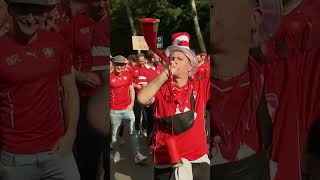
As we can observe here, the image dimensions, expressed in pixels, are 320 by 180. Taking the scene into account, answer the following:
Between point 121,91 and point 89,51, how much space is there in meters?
3.85

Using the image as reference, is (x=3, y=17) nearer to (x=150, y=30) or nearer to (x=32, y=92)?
(x=32, y=92)

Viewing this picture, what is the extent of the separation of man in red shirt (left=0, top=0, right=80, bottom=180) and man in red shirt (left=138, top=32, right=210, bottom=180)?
104cm

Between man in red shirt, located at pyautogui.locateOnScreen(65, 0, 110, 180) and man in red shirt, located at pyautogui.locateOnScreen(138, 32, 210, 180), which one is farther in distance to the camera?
man in red shirt, located at pyautogui.locateOnScreen(138, 32, 210, 180)

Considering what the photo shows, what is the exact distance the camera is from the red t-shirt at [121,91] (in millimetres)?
6395

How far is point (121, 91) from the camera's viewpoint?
21.1 feet

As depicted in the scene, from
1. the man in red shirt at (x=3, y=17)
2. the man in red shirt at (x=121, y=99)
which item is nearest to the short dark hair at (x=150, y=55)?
the man in red shirt at (x=121, y=99)

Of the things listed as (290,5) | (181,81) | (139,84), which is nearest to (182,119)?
(181,81)

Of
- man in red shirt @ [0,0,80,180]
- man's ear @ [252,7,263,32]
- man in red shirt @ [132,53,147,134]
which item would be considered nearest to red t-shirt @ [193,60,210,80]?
man's ear @ [252,7,263,32]

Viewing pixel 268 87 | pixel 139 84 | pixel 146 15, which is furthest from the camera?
pixel 146 15

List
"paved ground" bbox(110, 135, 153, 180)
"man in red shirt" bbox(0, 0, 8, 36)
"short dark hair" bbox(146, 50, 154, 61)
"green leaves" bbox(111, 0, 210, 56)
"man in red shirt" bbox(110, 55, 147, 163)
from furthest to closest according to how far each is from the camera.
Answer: "man in red shirt" bbox(110, 55, 147, 163)
"paved ground" bbox(110, 135, 153, 180)
"short dark hair" bbox(146, 50, 154, 61)
"green leaves" bbox(111, 0, 210, 56)
"man in red shirt" bbox(0, 0, 8, 36)

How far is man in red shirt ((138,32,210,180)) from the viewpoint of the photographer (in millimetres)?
3547

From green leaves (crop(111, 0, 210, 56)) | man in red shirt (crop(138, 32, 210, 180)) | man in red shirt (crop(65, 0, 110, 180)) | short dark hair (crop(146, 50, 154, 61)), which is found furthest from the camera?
short dark hair (crop(146, 50, 154, 61))

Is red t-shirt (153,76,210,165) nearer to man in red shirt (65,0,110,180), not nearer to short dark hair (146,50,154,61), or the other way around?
man in red shirt (65,0,110,180)

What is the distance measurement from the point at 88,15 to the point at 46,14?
19 cm
